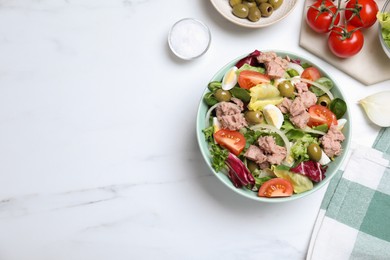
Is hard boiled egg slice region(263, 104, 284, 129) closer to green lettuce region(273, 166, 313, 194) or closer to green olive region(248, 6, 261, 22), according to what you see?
green lettuce region(273, 166, 313, 194)

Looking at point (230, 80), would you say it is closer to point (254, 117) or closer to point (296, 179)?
point (254, 117)

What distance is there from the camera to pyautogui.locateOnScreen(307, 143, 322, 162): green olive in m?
1.90

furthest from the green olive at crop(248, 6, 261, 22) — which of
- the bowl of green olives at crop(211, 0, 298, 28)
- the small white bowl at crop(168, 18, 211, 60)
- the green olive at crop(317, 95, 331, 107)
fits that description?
the green olive at crop(317, 95, 331, 107)

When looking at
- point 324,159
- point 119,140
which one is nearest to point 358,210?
point 324,159

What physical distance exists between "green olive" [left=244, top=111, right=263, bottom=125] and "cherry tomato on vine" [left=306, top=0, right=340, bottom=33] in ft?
1.38

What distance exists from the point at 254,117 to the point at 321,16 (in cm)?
47

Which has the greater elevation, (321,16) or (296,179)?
(321,16)

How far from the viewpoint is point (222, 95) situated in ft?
6.37

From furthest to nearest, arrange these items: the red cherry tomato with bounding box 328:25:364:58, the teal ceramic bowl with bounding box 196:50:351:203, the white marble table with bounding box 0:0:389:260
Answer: the white marble table with bounding box 0:0:389:260 < the red cherry tomato with bounding box 328:25:364:58 < the teal ceramic bowl with bounding box 196:50:351:203

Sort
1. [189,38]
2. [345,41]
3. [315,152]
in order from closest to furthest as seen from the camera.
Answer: [315,152], [345,41], [189,38]

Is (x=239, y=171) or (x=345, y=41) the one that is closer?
(x=239, y=171)

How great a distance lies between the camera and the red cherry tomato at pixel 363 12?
2053mm

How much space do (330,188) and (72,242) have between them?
39.3 inches

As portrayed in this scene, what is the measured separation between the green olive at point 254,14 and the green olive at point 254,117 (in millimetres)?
395
